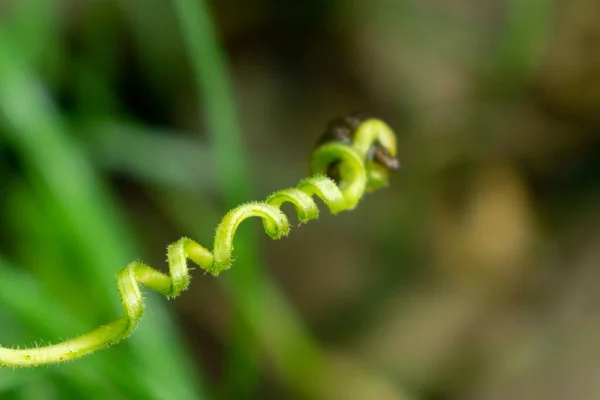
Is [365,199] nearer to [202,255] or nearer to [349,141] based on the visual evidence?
[349,141]

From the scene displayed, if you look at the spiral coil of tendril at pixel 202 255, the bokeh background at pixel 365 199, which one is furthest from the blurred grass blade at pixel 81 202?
the spiral coil of tendril at pixel 202 255

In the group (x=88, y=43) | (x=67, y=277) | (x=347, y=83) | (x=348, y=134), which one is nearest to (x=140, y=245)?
(x=67, y=277)

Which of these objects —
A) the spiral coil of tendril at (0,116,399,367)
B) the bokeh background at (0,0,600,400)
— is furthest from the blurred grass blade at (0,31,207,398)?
the spiral coil of tendril at (0,116,399,367)

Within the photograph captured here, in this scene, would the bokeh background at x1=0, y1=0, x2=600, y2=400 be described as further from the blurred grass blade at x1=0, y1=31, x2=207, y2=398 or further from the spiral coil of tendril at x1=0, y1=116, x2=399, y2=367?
the spiral coil of tendril at x1=0, y1=116, x2=399, y2=367

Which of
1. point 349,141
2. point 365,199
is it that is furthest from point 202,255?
point 365,199

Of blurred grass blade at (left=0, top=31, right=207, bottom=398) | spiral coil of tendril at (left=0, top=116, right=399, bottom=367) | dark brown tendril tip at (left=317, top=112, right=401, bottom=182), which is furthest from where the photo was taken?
blurred grass blade at (left=0, top=31, right=207, bottom=398)

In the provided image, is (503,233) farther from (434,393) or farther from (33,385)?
(33,385)
